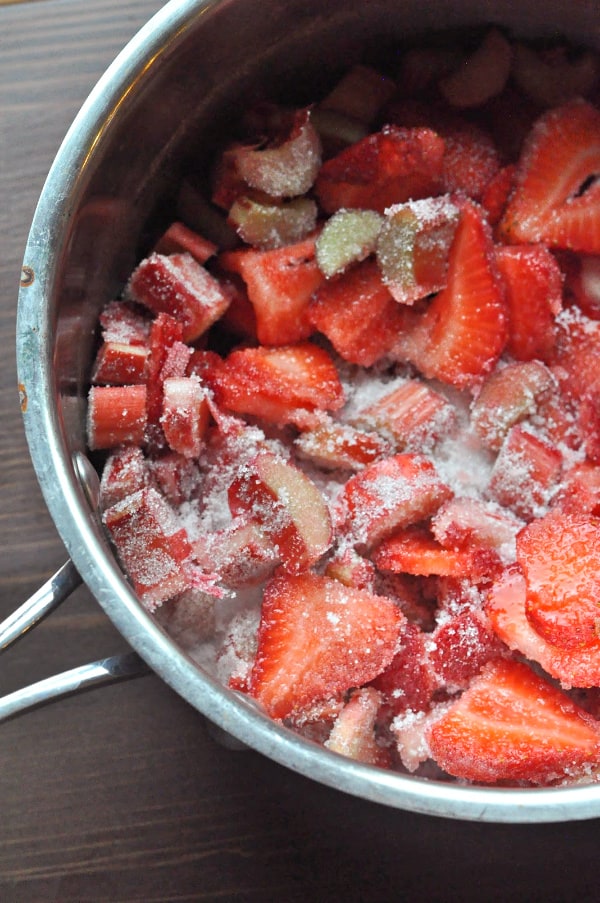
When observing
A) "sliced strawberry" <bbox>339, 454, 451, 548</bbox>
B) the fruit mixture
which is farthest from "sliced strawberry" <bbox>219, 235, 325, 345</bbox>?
"sliced strawberry" <bbox>339, 454, 451, 548</bbox>

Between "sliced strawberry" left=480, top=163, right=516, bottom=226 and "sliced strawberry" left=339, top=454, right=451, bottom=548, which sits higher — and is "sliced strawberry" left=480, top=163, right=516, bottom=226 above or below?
above

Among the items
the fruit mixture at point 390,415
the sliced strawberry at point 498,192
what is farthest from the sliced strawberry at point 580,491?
the sliced strawberry at point 498,192

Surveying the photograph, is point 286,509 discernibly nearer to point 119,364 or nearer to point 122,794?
point 119,364

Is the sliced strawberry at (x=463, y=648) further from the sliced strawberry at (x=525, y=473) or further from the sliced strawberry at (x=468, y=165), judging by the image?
the sliced strawberry at (x=468, y=165)

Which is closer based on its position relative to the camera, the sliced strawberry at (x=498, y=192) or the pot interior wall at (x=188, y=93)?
the pot interior wall at (x=188, y=93)

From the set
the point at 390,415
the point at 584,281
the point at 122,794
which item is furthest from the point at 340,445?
the point at 122,794

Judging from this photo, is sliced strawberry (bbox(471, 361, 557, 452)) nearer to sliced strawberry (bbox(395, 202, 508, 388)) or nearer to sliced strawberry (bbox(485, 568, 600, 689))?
sliced strawberry (bbox(395, 202, 508, 388))
